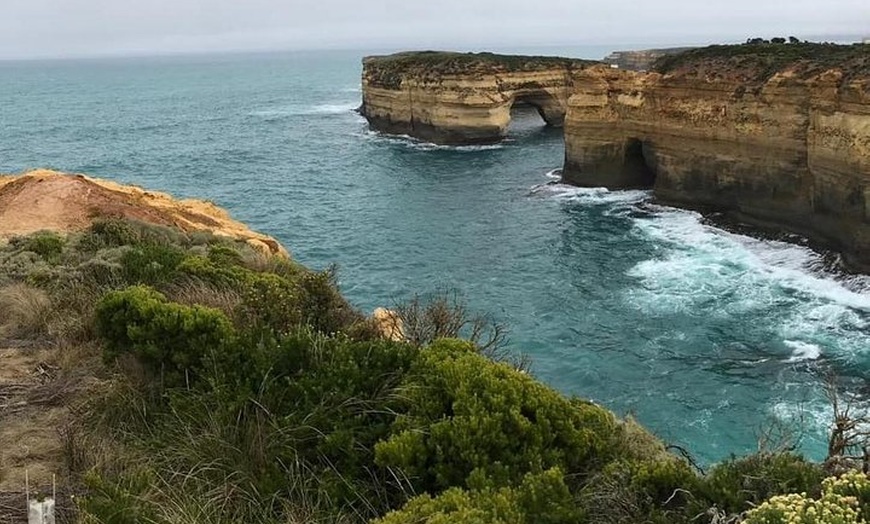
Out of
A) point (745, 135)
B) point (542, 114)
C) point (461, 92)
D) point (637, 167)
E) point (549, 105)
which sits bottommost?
point (637, 167)

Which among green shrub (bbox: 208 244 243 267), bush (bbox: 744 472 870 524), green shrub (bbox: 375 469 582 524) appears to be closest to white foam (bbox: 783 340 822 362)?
green shrub (bbox: 208 244 243 267)

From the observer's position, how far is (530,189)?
145 ft

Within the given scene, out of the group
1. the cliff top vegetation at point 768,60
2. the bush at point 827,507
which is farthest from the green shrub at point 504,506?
the cliff top vegetation at point 768,60

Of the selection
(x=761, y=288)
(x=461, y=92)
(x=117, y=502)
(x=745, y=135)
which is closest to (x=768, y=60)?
(x=745, y=135)

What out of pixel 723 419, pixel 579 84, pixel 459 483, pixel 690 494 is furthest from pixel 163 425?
pixel 579 84

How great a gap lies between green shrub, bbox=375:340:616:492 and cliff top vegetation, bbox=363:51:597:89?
56476 mm

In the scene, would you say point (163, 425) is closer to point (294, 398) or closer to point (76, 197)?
point (294, 398)

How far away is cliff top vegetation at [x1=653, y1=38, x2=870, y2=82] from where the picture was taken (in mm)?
29203

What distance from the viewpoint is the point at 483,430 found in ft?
22.7

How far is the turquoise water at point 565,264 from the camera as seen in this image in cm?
1961

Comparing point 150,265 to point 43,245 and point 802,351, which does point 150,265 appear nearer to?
point 43,245

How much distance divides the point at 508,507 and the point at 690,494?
1464 millimetres

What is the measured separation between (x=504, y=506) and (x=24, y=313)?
8.86 metres

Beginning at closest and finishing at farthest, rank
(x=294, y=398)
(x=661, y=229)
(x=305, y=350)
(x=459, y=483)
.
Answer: (x=459, y=483) → (x=294, y=398) → (x=305, y=350) → (x=661, y=229)
